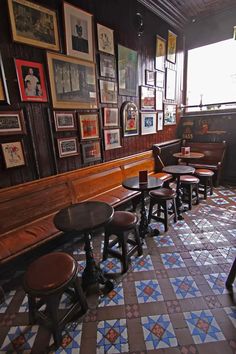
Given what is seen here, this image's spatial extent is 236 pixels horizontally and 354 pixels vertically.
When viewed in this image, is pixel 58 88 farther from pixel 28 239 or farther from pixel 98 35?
pixel 28 239

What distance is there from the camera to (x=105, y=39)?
2814mm

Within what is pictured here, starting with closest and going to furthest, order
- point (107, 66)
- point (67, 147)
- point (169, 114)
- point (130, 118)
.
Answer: point (67, 147)
point (107, 66)
point (130, 118)
point (169, 114)

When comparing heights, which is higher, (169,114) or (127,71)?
(127,71)

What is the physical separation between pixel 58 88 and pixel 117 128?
48.0 inches

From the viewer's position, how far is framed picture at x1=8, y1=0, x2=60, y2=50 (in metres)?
1.91

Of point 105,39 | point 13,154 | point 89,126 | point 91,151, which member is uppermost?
point 105,39

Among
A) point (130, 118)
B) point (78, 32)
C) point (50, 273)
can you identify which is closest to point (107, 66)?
point (78, 32)

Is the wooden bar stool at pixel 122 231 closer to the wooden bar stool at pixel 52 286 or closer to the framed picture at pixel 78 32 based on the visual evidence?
the wooden bar stool at pixel 52 286

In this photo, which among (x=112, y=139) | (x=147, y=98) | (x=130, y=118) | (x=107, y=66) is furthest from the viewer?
(x=147, y=98)

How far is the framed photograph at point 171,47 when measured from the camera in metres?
4.21

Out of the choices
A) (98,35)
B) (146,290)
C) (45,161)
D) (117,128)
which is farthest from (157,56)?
(146,290)

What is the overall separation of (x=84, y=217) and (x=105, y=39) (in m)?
2.71

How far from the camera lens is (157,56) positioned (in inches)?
154

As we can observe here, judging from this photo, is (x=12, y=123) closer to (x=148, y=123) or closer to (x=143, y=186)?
(x=143, y=186)
